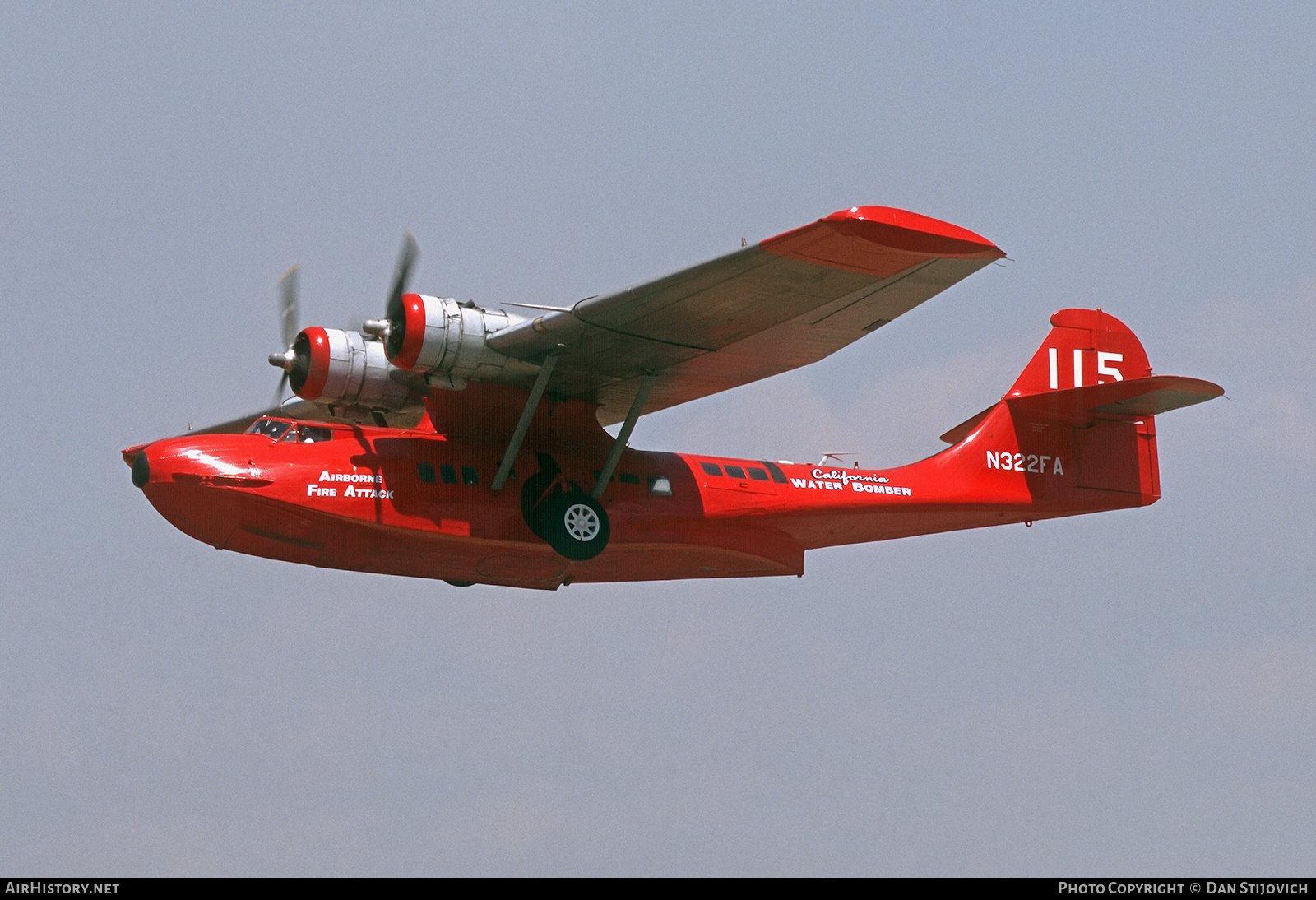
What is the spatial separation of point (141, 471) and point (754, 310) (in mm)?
6595

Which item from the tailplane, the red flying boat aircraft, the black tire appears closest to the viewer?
the red flying boat aircraft

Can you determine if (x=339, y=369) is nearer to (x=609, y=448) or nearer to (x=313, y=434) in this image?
(x=313, y=434)

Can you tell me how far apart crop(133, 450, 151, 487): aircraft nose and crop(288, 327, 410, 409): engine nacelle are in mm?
2430

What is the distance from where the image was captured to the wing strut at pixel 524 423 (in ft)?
62.4

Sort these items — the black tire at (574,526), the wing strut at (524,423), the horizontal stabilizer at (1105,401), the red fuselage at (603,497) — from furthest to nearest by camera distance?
the horizontal stabilizer at (1105,401)
the black tire at (574,526)
the wing strut at (524,423)
the red fuselage at (603,497)

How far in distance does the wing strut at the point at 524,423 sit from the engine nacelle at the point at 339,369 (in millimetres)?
1901

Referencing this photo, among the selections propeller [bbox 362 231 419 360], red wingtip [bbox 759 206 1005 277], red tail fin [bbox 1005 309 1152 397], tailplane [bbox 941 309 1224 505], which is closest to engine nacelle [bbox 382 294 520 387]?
propeller [bbox 362 231 419 360]

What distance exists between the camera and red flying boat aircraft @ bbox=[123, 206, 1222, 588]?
18281 millimetres

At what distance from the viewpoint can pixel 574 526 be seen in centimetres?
1947

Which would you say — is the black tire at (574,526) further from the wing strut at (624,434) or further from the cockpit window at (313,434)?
the cockpit window at (313,434)

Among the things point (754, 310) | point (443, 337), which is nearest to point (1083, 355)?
point (754, 310)

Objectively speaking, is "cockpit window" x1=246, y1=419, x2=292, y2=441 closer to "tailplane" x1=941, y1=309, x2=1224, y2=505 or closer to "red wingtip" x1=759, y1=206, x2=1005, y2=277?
"red wingtip" x1=759, y1=206, x2=1005, y2=277

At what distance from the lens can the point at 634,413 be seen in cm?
1967

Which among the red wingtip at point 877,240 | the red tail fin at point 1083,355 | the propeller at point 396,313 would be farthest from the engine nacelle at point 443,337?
the red tail fin at point 1083,355
